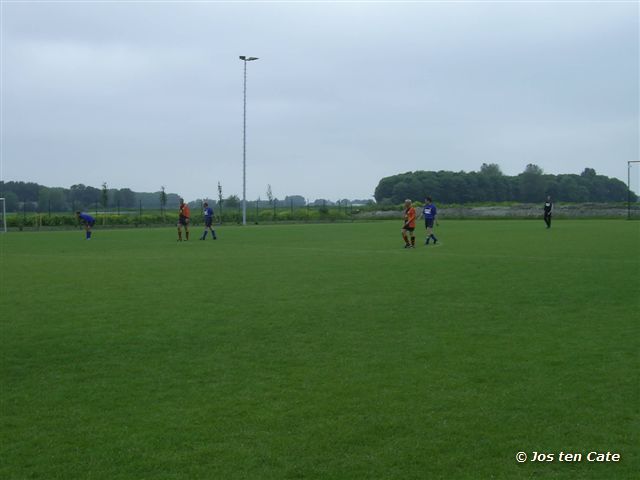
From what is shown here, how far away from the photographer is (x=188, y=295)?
1298 centimetres

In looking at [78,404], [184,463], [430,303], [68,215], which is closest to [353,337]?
[430,303]

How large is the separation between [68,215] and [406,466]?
5517cm

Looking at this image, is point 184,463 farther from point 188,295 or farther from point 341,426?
point 188,295

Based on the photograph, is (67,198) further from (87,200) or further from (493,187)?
(493,187)

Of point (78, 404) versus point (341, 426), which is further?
point (78, 404)

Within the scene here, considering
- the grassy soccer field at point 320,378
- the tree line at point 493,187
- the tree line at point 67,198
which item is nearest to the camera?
the grassy soccer field at point 320,378

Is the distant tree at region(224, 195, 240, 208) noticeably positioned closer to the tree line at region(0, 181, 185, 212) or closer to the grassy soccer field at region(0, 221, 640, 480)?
the tree line at region(0, 181, 185, 212)

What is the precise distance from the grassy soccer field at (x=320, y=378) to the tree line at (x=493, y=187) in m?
100.0

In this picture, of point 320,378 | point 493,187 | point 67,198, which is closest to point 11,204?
point 67,198

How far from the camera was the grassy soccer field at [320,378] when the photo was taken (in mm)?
5012

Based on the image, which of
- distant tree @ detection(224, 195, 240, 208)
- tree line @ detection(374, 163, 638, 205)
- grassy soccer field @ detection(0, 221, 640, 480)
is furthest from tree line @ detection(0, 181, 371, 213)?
grassy soccer field @ detection(0, 221, 640, 480)

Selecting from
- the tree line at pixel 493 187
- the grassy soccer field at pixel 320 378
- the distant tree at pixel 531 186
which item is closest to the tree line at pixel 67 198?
the tree line at pixel 493 187

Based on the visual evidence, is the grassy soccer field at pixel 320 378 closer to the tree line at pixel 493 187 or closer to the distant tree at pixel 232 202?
the distant tree at pixel 232 202

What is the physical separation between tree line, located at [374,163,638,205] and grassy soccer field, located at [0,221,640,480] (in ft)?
328
